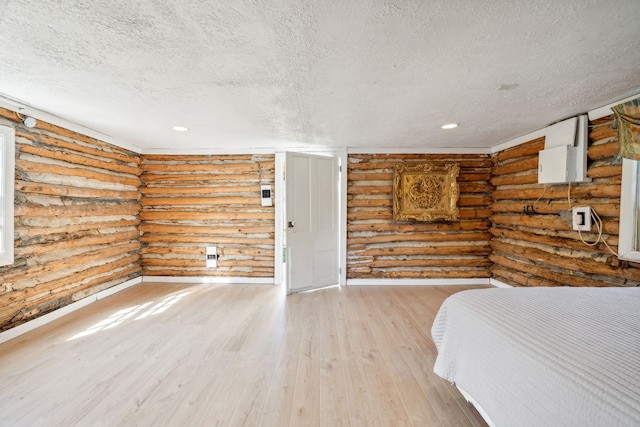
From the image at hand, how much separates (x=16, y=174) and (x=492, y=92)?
4628 millimetres

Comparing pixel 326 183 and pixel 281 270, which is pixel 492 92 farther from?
pixel 281 270

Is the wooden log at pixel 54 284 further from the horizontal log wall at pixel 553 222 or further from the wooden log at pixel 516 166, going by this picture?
the wooden log at pixel 516 166

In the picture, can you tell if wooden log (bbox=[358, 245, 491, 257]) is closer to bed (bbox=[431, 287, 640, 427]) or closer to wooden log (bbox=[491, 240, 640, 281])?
wooden log (bbox=[491, 240, 640, 281])

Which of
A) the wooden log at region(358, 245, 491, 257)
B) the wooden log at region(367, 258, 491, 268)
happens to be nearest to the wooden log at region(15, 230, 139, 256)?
the wooden log at region(358, 245, 491, 257)

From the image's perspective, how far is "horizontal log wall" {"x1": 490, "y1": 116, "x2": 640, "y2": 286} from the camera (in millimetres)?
2541

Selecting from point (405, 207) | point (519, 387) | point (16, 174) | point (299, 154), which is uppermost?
point (299, 154)

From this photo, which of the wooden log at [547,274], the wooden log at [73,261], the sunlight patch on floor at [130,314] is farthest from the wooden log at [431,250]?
the wooden log at [73,261]

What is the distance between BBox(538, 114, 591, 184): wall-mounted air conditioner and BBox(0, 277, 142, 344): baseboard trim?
592 centimetres

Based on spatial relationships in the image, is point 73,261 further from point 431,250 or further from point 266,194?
point 431,250

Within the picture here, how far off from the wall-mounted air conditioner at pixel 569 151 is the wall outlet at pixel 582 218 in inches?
12.6

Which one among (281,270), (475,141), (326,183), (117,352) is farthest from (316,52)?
(281,270)

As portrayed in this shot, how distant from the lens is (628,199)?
7.73 feet

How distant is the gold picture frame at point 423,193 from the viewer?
4.22m

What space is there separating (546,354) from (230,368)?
210cm
